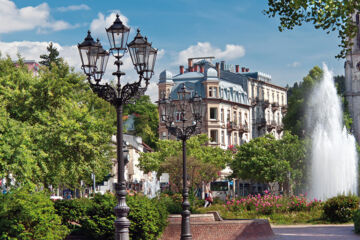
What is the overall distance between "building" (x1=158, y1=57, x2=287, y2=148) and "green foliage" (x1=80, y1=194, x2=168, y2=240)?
5622 centimetres

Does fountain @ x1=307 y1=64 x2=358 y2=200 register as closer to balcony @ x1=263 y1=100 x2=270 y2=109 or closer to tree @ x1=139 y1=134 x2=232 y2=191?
tree @ x1=139 y1=134 x2=232 y2=191

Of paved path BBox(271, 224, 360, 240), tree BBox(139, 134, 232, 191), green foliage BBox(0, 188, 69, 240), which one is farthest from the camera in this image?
tree BBox(139, 134, 232, 191)

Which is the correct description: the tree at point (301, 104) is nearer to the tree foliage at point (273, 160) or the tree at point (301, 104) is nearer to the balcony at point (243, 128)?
the balcony at point (243, 128)

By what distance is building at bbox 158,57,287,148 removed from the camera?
8450 cm

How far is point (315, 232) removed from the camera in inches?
1040

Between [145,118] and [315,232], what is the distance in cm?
7076

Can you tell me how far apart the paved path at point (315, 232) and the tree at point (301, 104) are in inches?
1686

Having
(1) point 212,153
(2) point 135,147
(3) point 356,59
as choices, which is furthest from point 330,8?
(2) point 135,147

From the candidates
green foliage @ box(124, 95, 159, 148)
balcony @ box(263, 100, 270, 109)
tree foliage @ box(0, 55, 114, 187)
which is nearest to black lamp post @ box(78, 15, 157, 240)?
tree foliage @ box(0, 55, 114, 187)

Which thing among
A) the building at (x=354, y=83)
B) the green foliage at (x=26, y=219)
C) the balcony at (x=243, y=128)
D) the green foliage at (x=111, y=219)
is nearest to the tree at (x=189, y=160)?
the building at (x=354, y=83)

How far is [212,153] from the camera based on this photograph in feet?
221

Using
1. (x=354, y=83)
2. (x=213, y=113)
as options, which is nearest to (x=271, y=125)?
(x=213, y=113)

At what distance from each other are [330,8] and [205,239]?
9192mm

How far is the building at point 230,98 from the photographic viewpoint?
84.5m
